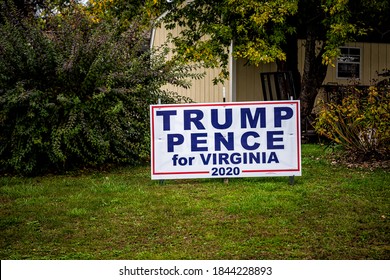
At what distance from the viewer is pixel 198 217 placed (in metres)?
6.38

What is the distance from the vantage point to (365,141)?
968 cm

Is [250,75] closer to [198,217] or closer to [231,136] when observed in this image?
[231,136]

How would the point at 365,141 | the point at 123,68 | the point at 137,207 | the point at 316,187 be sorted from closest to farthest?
1. the point at 137,207
2. the point at 316,187
3. the point at 365,141
4. the point at 123,68

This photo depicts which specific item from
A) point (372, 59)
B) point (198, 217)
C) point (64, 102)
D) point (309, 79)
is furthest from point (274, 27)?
point (198, 217)

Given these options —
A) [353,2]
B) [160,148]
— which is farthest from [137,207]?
[353,2]

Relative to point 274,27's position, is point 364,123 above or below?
below

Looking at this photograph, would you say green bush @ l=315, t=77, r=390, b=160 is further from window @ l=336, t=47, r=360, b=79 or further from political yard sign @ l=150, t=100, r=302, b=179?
window @ l=336, t=47, r=360, b=79

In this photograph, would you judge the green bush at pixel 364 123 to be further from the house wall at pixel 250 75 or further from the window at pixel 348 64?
the window at pixel 348 64

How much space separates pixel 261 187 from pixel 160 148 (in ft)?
4.61

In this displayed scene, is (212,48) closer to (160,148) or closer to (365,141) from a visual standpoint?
(365,141)

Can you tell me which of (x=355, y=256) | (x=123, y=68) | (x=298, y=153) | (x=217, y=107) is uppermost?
(x=123, y=68)

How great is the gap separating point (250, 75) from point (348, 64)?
347 centimetres

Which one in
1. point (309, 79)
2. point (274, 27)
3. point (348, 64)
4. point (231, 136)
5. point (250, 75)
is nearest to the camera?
point (231, 136)

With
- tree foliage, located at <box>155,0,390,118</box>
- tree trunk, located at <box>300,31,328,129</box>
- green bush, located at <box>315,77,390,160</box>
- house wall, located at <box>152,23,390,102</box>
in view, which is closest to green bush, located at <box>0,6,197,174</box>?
green bush, located at <box>315,77,390,160</box>
